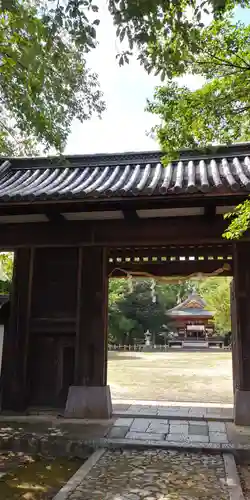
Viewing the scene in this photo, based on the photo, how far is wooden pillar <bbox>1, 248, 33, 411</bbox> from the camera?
749cm

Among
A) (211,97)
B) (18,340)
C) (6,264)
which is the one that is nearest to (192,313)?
(6,264)

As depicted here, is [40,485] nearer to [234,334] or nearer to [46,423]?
[46,423]

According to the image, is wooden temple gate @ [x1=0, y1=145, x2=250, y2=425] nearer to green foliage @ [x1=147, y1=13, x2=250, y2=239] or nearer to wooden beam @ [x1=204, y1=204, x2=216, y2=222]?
wooden beam @ [x1=204, y1=204, x2=216, y2=222]

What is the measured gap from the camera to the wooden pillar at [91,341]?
284 inches

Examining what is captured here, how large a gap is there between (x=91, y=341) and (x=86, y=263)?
4.88 ft

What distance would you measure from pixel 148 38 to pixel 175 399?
8577 mm

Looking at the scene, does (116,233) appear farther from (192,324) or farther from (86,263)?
(192,324)

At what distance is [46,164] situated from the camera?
10070 mm

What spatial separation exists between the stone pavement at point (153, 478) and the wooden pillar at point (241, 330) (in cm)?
→ 174

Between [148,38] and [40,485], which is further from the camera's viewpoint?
[40,485]

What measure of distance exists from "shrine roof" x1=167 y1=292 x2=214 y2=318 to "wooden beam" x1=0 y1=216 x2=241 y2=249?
34428 mm

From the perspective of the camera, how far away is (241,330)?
7.15 metres

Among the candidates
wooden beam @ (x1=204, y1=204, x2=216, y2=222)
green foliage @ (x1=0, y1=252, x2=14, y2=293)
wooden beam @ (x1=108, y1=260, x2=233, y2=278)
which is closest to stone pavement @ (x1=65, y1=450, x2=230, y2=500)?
wooden beam @ (x1=108, y1=260, x2=233, y2=278)

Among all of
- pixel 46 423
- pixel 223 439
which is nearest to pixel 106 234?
pixel 46 423
